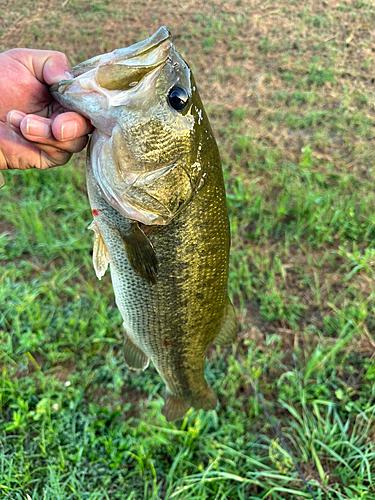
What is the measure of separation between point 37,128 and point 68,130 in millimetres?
145

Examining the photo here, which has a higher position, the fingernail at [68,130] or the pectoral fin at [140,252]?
the fingernail at [68,130]

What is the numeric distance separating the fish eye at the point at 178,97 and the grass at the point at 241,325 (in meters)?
1.85

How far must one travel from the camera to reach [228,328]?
176 centimetres

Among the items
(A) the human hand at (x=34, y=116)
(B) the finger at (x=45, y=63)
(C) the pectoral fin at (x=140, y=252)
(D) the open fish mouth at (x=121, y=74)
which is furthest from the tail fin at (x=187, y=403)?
(B) the finger at (x=45, y=63)

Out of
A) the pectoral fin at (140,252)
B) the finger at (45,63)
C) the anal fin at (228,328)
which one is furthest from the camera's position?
the anal fin at (228,328)

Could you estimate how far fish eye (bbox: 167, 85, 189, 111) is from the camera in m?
1.23

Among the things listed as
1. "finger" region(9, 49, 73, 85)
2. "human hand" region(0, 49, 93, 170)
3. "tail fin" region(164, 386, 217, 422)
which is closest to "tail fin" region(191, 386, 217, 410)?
"tail fin" region(164, 386, 217, 422)

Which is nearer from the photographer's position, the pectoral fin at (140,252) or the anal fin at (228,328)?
the pectoral fin at (140,252)

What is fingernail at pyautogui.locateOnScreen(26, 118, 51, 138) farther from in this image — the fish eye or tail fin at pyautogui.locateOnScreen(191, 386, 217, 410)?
tail fin at pyautogui.locateOnScreen(191, 386, 217, 410)

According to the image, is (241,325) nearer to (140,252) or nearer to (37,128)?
(140,252)

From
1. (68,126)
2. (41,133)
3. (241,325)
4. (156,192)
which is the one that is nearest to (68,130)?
(68,126)

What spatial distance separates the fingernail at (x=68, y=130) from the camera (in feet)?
4.03

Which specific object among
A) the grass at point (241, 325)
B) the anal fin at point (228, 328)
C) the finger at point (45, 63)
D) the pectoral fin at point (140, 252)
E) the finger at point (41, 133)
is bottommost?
the grass at point (241, 325)

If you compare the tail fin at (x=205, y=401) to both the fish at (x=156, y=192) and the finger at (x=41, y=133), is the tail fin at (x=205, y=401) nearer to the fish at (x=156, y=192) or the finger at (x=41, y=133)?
the fish at (x=156, y=192)
